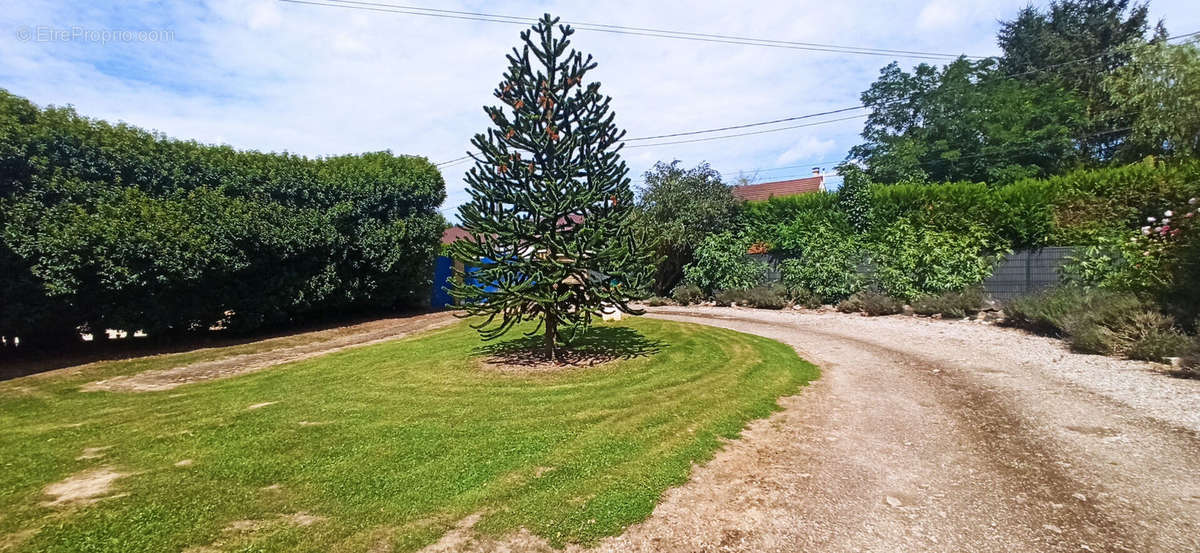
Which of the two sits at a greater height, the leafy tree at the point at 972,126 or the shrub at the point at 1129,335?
the leafy tree at the point at 972,126

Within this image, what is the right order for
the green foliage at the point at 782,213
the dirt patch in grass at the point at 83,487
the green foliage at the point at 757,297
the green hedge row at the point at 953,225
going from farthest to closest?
the green foliage at the point at 782,213 < the green foliage at the point at 757,297 < the green hedge row at the point at 953,225 < the dirt patch in grass at the point at 83,487

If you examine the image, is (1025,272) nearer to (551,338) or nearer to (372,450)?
(551,338)

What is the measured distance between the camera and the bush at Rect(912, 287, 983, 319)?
12406 mm

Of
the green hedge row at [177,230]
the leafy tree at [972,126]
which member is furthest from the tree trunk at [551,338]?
the leafy tree at [972,126]

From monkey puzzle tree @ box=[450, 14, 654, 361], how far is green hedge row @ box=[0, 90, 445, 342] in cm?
763

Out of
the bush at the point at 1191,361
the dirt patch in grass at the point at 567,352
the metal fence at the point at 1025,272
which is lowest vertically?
the bush at the point at 1191,361

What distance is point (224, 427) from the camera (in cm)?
564

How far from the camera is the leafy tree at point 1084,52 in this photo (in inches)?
1003

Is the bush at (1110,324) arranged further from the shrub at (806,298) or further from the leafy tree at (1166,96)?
the leafy tree at (1166,96)

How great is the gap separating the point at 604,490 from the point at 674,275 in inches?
660

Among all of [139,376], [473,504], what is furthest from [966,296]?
[139,376]

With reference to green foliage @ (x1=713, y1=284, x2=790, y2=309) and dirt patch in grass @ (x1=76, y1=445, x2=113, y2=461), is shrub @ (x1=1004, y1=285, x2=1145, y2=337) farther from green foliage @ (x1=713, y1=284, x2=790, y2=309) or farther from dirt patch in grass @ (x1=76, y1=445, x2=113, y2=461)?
dirt patch in grass @ (x1=76, y1=445, x2=113, y2=461)

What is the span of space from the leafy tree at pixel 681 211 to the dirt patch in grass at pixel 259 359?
27.2 ft

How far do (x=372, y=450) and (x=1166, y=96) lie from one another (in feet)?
90.5
